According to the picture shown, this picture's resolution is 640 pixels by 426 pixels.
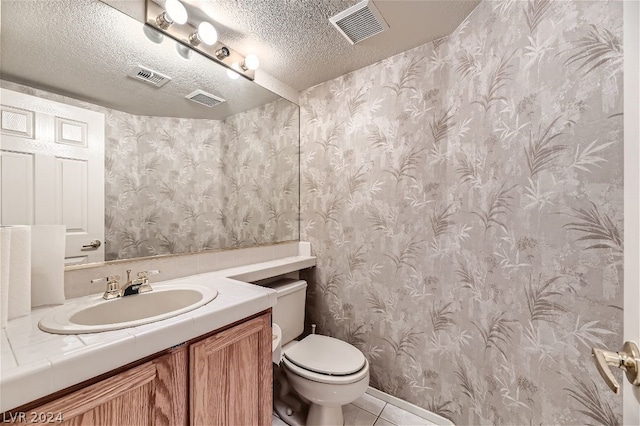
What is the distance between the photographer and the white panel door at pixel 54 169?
86cm

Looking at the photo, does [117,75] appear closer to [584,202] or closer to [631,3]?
[631,3]

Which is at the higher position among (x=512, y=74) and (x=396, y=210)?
(x=512, y=74)

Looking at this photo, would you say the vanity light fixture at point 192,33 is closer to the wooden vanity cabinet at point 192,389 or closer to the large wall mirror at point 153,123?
the large wall mirror at point 153,123

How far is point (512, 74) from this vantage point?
3.78 ft

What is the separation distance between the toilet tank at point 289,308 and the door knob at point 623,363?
136 centimetres

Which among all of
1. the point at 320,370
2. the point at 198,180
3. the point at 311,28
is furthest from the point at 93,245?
the point at 311,28

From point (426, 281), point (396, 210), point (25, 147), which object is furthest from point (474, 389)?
point (25, 147)

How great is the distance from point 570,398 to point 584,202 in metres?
A: 0.76

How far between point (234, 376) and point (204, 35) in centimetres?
159

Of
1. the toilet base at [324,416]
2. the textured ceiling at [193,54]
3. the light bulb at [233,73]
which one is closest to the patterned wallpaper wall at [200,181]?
the textured ceiling at [193,54]

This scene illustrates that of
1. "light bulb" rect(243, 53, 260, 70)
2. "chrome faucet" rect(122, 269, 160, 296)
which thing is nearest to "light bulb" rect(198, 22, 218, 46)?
"light bulb" rect(243, 53, 260, 70)

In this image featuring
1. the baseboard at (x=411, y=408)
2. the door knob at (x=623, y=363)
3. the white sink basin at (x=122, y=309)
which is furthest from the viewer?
the baseboard at (x=411, y=408)

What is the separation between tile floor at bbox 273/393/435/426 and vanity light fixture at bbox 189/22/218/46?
2.15m

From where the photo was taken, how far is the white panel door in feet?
2.82
